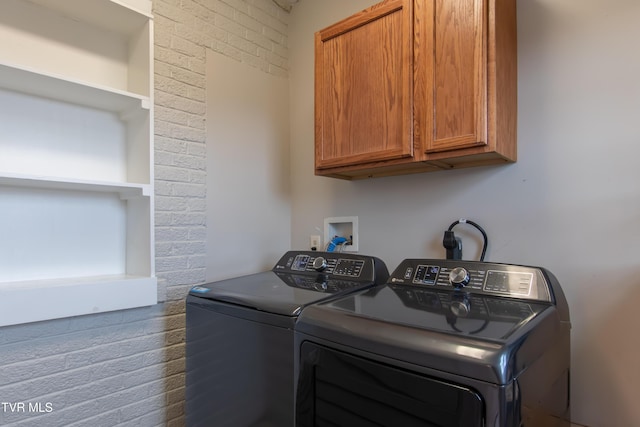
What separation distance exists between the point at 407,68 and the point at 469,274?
79 cm

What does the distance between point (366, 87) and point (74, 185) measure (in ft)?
3.94

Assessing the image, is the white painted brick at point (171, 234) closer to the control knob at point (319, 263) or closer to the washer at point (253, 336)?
the washer at point (253, 336)

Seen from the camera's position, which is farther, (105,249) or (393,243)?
(393,243)

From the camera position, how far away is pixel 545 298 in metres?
1.02

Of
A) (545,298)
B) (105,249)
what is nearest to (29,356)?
(105,249)

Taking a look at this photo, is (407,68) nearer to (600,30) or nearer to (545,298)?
(600,30)

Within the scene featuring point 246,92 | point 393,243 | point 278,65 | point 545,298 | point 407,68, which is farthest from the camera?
point 278,65

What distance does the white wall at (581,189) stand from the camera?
3.81 feet

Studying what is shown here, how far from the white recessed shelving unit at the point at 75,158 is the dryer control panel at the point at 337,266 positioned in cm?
62

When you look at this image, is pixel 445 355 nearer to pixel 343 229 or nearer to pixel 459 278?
pixel 459 278

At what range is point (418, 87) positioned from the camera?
1.32 metres

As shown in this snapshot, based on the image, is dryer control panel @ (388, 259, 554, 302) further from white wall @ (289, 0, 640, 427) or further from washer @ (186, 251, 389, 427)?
white wall @ (289, 0, 640, 427)

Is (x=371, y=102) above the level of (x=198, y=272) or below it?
above

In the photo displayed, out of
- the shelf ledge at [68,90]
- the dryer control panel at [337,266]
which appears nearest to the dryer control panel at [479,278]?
the dryer control panel at [337,266]
